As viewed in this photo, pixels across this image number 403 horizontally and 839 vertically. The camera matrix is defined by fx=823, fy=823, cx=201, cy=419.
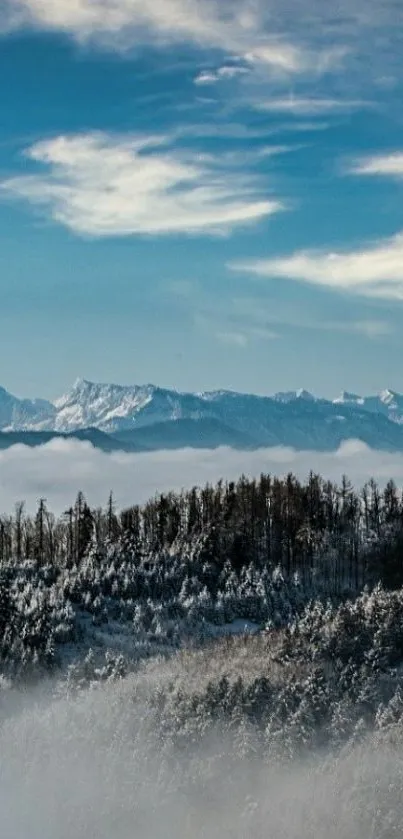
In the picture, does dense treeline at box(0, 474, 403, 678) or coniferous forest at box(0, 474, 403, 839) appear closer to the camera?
coniferous forest at box(0, 474, 403, 839)

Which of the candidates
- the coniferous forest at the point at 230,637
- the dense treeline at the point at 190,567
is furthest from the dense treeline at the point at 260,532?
the coniferous forest at the point at 230,637

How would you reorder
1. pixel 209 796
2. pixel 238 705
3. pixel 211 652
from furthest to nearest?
pixel 211 652 < pixel 238 705 < pixel 209 796

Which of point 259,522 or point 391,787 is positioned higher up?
point 259,522

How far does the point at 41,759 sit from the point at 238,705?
57.8 ft

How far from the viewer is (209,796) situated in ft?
205

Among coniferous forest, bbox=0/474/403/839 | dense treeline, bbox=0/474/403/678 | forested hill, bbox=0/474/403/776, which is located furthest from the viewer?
dense treeline, bbox=0/474/403/678

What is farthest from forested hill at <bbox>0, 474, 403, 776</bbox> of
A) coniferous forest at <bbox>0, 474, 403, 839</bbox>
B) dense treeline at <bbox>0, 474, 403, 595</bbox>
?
dense treeline at <bbox>0, 474, 403, 595</bbox>

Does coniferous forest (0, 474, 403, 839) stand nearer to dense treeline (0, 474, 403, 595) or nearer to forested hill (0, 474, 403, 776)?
forested hill (0, 474, 403, 776)

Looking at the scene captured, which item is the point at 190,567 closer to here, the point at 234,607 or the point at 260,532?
the point at 234,607

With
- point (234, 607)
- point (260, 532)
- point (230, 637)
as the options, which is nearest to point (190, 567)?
point (234, 607)

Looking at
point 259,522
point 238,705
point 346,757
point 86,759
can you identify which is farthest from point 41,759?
point 259,522

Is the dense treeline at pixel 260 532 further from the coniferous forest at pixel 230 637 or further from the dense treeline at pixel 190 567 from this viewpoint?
the coniferous forest at pixel 230 637

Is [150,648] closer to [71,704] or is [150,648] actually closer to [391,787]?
[71,704]

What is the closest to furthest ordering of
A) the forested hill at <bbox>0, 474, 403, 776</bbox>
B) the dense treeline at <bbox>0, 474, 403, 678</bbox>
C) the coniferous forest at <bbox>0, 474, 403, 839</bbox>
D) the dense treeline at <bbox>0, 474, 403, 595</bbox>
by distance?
the coniferous forest at <bbox>0, 474, 403, 839</bbox>, the forested hill at <bbox>0, 474, 403, 776</bbox>, the dense treeline at <bbox>0, 474, 403, 678</bbox>, the dense treeline at <bbox>0, 474, 403, 595</bbox>
